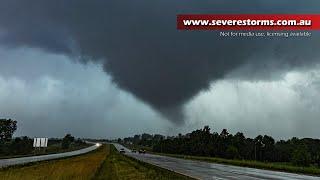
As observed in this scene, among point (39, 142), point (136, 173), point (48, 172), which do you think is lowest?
point (136, 173)

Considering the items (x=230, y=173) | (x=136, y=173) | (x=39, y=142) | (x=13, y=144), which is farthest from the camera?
(x=13, y=144)

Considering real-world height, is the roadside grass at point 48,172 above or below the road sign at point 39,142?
below

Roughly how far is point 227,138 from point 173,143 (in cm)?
4031

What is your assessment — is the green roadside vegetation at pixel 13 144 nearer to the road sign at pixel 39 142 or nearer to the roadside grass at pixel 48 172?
the road sign at pixel 39 142

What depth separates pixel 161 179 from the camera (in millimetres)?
33031

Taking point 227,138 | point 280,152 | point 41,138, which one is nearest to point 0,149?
point 41,138

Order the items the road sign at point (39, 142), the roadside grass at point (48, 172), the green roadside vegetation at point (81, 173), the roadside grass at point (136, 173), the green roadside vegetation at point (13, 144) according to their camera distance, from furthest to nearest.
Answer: the green roadside vegetation at point (13, 144)
the road sign at point (39, 142)
the roadside grass at point (136, 173)
the green roadside vegetation at point (81, 173)
the roadside grass at point (48, 172)

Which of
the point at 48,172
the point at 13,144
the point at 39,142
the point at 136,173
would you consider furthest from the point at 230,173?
the point at 13,144

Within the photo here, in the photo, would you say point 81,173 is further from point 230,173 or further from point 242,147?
point 242,147

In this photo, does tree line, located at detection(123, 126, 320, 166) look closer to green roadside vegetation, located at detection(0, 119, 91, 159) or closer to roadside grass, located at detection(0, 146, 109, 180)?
green roadside vegetation, located at detection(0, 119, 91, 159)

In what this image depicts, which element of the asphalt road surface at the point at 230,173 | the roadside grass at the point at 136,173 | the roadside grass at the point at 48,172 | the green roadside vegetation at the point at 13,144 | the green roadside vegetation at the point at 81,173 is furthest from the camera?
the green roadside vegetation at the point at 13,144

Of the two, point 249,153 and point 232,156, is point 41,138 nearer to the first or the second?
point 232,156

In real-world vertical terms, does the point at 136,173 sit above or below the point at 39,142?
below

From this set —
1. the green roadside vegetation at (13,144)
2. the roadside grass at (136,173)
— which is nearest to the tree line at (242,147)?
the green roadside vegetation at (13,144)
